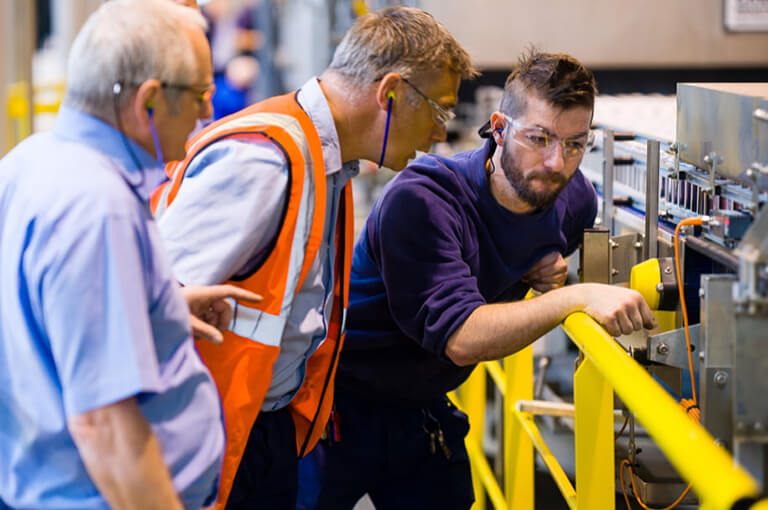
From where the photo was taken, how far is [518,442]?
2656 millimetres

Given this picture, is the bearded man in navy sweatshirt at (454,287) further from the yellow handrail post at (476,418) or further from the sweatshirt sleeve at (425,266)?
the yellow handrail post at (476,418)

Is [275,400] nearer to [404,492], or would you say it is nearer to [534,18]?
[404,492]

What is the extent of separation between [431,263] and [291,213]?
392mm

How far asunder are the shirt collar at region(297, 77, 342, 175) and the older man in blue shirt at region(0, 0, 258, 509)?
575mm

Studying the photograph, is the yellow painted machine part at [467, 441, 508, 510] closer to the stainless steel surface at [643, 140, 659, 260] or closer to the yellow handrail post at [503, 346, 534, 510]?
the yellow handrail post at [503, 346, 534, 510]

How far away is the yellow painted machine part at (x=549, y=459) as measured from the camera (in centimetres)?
205

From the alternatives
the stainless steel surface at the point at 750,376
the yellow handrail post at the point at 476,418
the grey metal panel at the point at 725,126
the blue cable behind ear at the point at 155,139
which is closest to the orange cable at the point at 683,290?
the grey metal panel at the point at 725,126

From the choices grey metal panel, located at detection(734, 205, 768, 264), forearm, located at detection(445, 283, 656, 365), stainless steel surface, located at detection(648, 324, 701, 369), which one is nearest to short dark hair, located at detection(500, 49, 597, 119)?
forearm, located at detection(445, 283, 656, 365)

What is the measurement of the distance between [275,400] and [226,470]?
194mm

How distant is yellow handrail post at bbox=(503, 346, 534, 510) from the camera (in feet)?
8.52

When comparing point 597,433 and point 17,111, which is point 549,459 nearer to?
point 597,433

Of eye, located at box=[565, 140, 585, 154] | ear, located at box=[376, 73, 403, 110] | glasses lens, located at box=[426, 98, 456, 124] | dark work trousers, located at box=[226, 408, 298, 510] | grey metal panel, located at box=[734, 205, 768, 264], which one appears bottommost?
dark work trousers, located at box=[226, 408, 298, 510]

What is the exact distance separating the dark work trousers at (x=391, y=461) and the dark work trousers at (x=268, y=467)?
1.10 feet

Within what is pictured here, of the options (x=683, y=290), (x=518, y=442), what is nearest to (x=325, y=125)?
(x=683, y=290)
